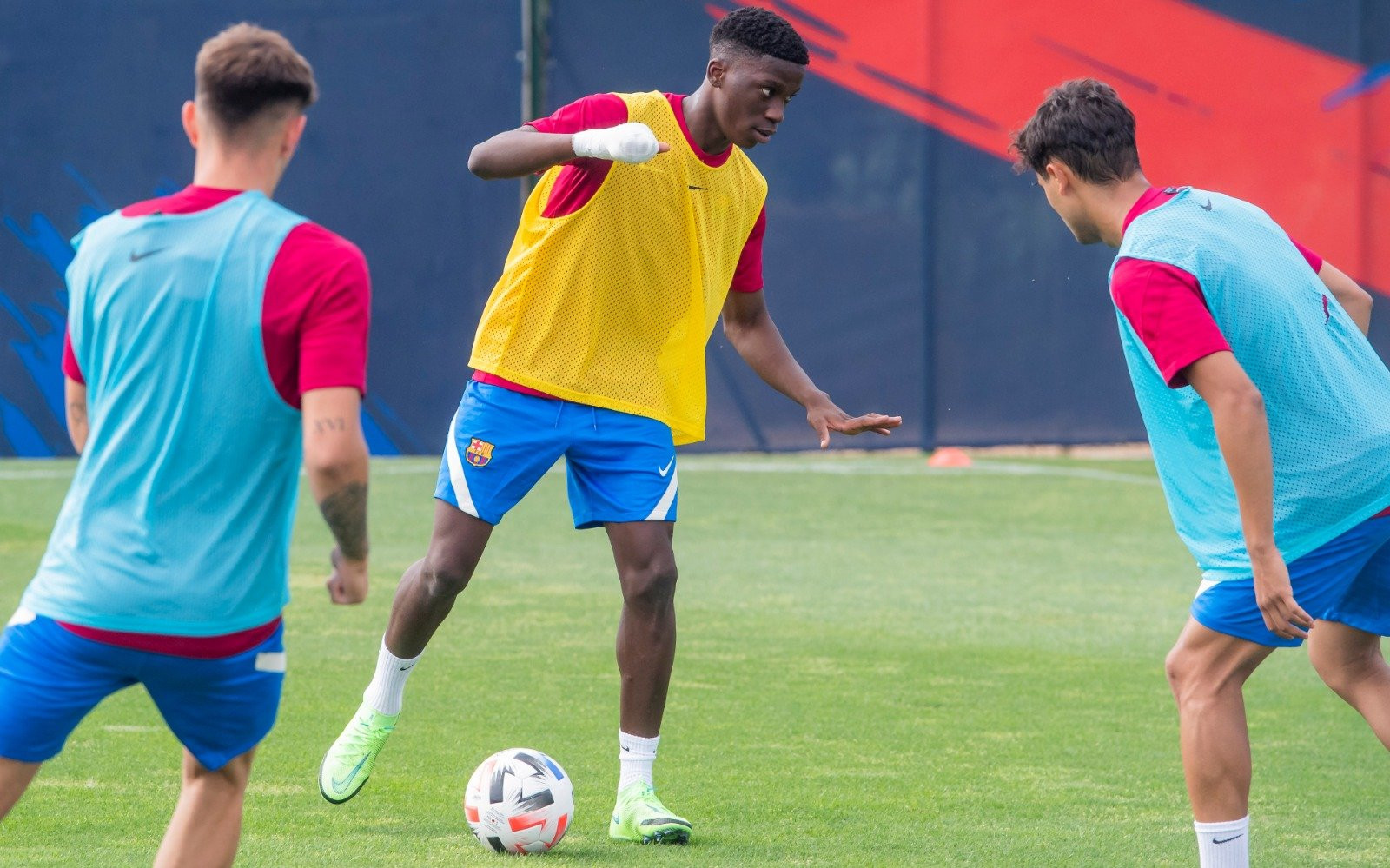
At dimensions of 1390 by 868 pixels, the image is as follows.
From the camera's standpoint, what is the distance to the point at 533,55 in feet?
46.9

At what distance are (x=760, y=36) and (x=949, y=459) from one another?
10227 millimetres

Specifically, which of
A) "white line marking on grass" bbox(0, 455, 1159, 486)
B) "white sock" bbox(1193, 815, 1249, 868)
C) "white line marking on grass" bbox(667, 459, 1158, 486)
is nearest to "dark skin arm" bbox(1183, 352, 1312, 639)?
"white sock" bbox(1193, 815, 1249, 868)

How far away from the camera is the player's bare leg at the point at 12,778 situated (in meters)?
3.03

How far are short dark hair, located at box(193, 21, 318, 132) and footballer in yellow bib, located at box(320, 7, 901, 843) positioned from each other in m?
1.76

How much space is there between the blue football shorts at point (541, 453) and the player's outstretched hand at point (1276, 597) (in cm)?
182

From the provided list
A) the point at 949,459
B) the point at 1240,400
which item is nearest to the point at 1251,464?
the point at 1240,400

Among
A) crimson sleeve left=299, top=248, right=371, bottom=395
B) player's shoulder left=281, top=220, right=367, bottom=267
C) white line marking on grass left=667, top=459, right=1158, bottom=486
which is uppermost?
player's shoulder left=281, top=220, right=367, bottom=267

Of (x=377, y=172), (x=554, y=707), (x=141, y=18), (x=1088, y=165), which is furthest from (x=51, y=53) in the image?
(x=1088, y=165)

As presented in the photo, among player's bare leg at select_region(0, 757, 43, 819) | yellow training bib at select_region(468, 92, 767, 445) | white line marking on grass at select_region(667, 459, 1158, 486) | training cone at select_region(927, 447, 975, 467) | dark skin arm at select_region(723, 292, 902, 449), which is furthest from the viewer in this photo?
training cone at select_region(927, 447, 975, 467)

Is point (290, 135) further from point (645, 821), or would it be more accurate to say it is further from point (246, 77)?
point (645, 821)

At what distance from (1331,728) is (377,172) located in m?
9.97

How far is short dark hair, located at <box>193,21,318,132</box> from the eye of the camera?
295 cm

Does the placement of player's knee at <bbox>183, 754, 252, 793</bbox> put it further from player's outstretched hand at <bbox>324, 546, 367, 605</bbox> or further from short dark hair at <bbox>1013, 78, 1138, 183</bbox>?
short dark hair at <bbox>1013, 78, 1138, 183</bbox>

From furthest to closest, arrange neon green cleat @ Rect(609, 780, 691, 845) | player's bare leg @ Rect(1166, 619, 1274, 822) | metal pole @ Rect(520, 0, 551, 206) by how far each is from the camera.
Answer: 1. metal pole @ Rect(520, 0, 551, 206)
2. neon green cleat @ Rect(609, 780, 691, 845)
3. player's bare leg @ Rect(1166, 619, 1274, 822)
